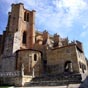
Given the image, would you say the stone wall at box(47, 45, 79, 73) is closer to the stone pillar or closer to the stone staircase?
the stone staircase

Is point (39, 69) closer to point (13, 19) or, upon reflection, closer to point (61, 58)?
point (61, 58)

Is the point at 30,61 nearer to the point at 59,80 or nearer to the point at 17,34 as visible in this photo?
the point at 17,34

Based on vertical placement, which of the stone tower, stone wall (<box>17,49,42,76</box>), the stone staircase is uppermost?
the stone tower

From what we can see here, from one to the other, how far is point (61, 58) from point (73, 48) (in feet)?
10.3

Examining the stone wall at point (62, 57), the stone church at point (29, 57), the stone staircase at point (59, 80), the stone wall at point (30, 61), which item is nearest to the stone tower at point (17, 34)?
the stone church at point (29, 57)

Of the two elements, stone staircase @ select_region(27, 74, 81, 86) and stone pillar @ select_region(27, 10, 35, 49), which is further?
stone pillar @ select_region(27, 10, 35, 49)

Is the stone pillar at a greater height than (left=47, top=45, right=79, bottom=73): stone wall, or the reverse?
the stone pillar

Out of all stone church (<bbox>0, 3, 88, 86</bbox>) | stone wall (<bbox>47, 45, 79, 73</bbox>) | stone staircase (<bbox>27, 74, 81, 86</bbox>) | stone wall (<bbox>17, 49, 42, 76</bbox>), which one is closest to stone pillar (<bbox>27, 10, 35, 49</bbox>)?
stone church (<bbox>0, 3, 88, 86</bbox>)

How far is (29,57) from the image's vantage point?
1378 inches

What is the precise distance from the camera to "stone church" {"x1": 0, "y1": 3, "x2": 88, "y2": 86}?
29828 millimetres

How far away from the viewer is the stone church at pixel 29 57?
1174 inches

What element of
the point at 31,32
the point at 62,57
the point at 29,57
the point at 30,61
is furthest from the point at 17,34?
the point at 62,57

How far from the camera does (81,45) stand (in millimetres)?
45688

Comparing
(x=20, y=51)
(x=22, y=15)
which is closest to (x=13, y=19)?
(x=22, y=15)
